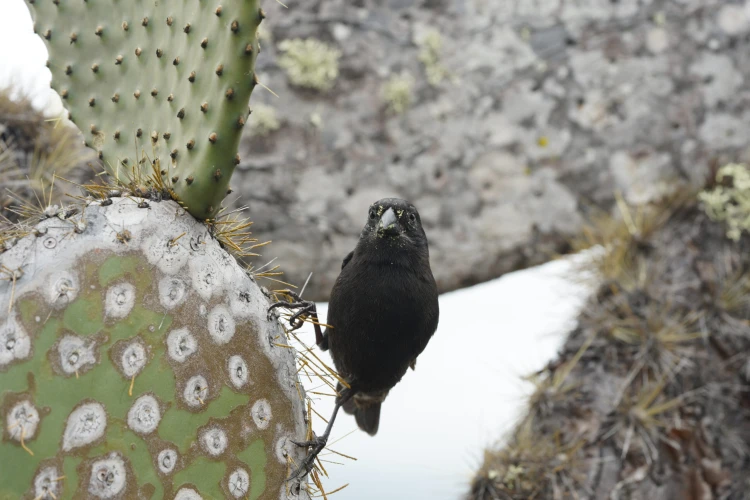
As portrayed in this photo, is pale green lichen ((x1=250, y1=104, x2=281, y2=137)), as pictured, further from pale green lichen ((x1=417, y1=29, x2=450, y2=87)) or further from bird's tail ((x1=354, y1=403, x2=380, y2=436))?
bird's tail ((x1=354, y1=403, x2=380, y2=436))

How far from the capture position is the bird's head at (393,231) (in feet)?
7.21

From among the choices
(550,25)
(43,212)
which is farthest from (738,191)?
(43,212)

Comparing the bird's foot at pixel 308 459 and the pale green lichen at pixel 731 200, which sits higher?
the pale green lichen at pixel 731 200

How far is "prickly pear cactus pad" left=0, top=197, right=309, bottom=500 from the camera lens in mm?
1286

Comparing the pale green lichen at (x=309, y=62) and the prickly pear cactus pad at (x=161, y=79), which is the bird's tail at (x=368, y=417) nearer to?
the prickly pear cactus pad at (x=161, y=79)

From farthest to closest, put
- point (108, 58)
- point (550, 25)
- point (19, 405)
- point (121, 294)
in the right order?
point (550, 25)
point (108, 58)
point (121, 294)
point (19, 405)

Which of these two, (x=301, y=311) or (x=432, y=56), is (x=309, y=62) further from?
(x=301, y=311)

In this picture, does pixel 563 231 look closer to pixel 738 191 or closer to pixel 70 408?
pixel 738 191

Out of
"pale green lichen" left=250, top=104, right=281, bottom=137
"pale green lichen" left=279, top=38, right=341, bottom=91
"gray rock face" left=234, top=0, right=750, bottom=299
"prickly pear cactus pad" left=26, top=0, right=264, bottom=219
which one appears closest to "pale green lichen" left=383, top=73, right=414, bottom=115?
"gray rock face" left=234, top=0, right=750, bottom=299

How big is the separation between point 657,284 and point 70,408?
3.11 metres

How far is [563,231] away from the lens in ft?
13.1

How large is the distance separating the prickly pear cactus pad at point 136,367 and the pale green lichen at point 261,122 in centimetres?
237

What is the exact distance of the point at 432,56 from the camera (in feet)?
13.1

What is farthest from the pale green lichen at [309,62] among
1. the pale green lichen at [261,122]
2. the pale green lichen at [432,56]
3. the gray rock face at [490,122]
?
the pale green lichen at [432,56]
